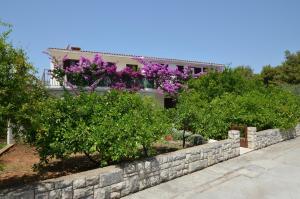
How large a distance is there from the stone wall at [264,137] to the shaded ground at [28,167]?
4.50 m

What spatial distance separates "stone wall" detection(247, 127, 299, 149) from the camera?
13328 millimetres

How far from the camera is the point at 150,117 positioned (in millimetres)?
8820

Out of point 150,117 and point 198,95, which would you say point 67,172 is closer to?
point 150,117

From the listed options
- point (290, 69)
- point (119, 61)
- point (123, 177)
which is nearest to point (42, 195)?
point (123, 177)

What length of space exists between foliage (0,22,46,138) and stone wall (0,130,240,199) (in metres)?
1.18

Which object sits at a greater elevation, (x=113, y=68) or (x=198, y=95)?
(x=113, y=68)

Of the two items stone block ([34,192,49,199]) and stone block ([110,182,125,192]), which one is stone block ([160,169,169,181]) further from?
stone block ([34,192,49,199])

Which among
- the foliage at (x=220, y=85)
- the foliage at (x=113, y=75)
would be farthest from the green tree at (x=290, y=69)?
the foliage at (x=220, y=85)

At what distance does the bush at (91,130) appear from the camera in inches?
281

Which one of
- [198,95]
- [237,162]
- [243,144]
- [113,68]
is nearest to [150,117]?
[237,162]

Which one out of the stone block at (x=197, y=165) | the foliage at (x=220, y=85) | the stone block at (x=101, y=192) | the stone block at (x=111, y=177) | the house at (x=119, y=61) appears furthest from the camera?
the house at (x=119, y=61)

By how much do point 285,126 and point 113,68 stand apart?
12.1 meters

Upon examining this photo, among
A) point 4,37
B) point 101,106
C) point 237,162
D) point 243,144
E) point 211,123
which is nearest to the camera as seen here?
point 4,37

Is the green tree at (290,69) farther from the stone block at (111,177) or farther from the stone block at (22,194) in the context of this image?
the stone block at (22,194)
